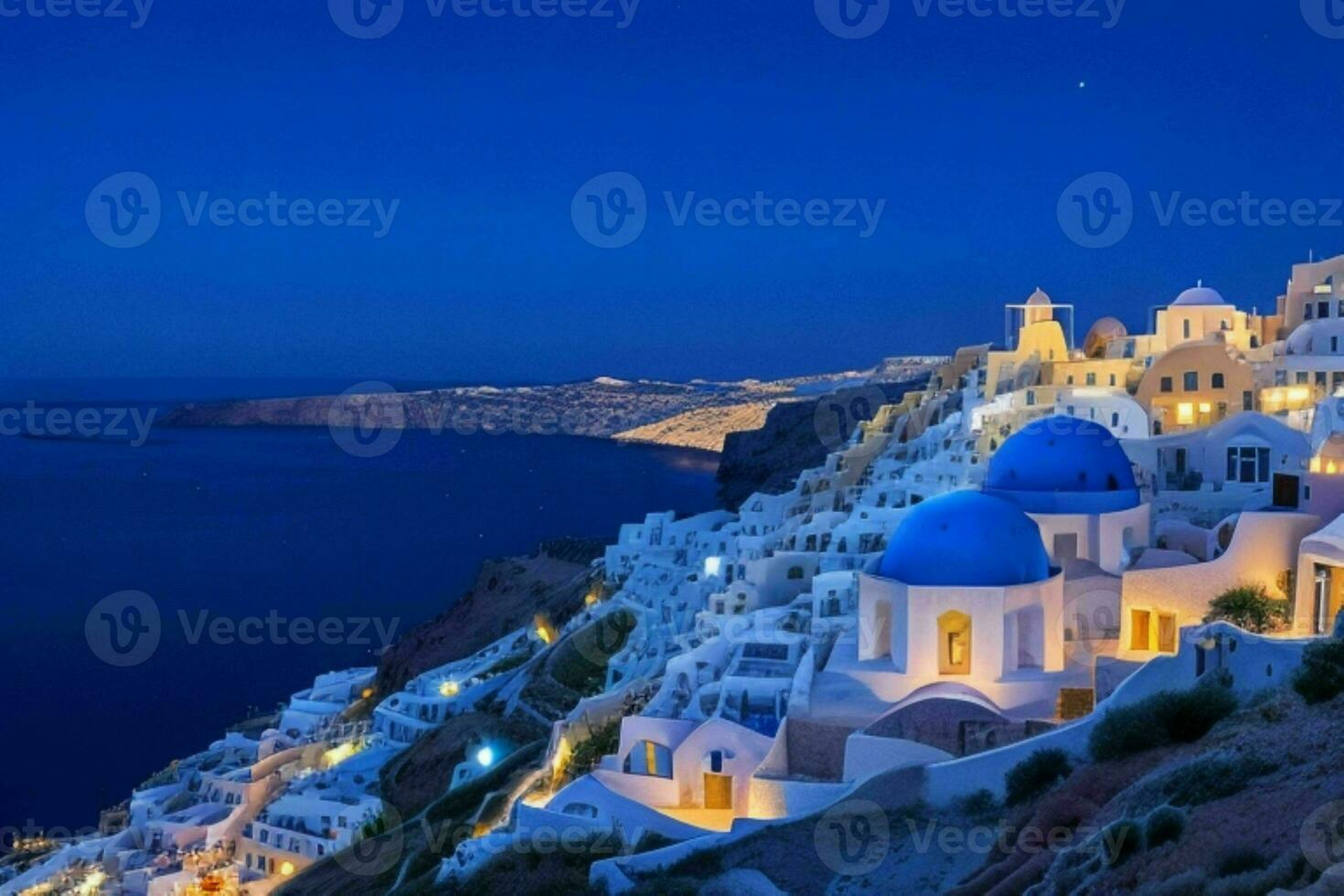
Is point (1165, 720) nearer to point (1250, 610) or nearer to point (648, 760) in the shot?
point (1250, 610)

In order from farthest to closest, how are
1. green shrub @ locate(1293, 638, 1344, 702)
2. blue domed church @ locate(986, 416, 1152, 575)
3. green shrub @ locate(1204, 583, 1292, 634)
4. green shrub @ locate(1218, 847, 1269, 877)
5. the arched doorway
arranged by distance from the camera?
blue domed church @ locate(986, 416, 1152, 575) < the arched doorway < green shrub @ locate(1204, 583, 1292, 634) < green shrub @ locate(1293, 638, 1344, 702) < green shrub @ locate(1218, 847, 1269, 877)

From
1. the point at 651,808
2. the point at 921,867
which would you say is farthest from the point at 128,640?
the point at 921,867

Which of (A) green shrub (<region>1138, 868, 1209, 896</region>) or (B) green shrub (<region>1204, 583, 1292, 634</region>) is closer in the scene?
(A) green shrub (<region>1138, 868, 1209, 896</region>)

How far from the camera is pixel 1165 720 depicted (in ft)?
42.9

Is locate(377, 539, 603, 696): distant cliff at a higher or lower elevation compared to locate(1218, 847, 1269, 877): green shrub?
lower

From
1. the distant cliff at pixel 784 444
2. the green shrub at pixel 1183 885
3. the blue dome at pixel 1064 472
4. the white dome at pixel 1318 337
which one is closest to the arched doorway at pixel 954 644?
the blue dome at pixel 1064 472

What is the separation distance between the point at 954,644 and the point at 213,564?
220 feet

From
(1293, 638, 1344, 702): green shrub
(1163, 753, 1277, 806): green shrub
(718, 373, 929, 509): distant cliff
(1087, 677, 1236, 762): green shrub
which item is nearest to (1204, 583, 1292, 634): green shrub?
(1087, 677, 1236, 762): green shrub

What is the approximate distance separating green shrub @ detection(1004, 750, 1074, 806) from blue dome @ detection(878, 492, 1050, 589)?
3448mm

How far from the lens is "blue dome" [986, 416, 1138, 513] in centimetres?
2055

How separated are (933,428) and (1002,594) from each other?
60.4 ft

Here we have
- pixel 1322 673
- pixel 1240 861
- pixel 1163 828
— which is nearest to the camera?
pixel 1240 861

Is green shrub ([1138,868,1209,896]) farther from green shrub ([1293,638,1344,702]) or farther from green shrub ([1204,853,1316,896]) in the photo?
green shrub ([1293,638,1344,702])

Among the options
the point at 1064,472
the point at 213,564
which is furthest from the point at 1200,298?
the point at 213,564
